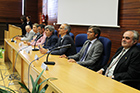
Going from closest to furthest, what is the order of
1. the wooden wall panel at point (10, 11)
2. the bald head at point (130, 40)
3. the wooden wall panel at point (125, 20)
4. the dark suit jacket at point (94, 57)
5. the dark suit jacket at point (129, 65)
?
the dark suit jacket at point (129, 65), the bald head at point (130, 40), the dark suit jacket at point (94, 57), the wooden wall panel at point (125, 20), the wooden wall panel at point (10, 11)

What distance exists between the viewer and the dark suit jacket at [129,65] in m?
2.35

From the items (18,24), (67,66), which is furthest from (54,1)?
(67,66)

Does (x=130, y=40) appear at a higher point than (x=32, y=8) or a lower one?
lower

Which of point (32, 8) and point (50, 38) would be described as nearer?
point (50, 38)

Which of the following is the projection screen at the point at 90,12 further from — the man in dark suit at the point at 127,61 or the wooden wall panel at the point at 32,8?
the wooden wall panel at the point at 32,8

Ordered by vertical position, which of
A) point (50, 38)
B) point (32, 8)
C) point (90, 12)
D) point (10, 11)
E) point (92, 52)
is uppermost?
point (32, 8)

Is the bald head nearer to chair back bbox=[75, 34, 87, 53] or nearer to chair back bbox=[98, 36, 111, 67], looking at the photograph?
chair back bbox=[98, 36, 111, 67]

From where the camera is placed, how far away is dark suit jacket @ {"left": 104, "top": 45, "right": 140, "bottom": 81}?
2.35 metres

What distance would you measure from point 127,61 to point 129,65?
0.05 m

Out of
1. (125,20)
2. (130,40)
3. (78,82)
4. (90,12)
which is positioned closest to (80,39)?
(125,20)

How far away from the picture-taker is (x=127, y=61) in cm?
243

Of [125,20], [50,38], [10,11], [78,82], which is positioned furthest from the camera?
[10,11]

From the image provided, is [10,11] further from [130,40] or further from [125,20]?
[130,40]

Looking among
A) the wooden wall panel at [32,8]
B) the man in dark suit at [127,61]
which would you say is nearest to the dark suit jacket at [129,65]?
the man in dark suit at [127,61]
